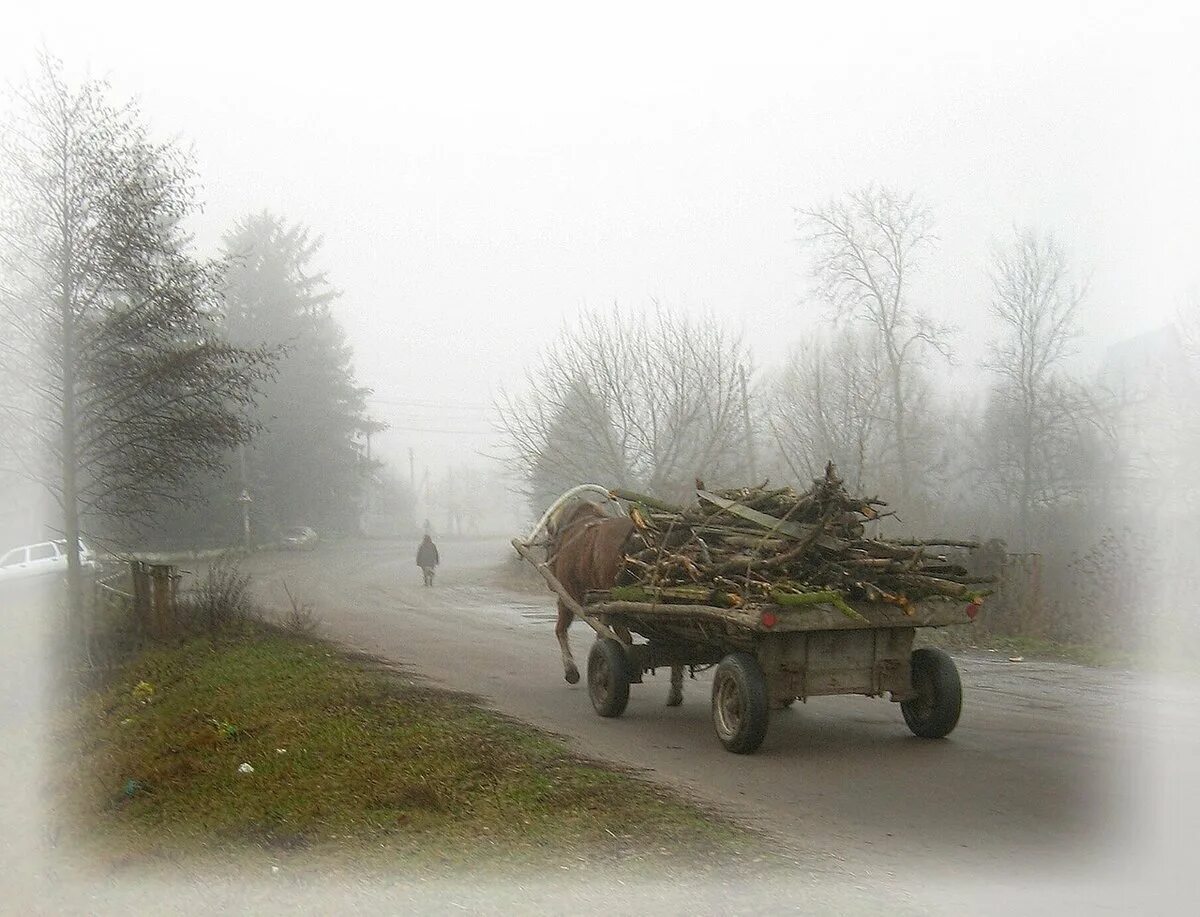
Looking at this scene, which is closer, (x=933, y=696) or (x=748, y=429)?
(x=933, y=696)

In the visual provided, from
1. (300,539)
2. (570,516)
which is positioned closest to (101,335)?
(570,516)

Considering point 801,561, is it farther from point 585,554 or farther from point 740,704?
point 585,554

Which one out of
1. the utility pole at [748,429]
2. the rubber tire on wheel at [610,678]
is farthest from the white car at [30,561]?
the rubber tire on wheel at [610,678]

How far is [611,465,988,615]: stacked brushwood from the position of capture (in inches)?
297

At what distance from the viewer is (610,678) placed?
9570mm

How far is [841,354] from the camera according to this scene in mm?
33688

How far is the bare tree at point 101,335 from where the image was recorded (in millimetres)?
16250

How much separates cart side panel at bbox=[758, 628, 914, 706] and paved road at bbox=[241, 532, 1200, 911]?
0.48m

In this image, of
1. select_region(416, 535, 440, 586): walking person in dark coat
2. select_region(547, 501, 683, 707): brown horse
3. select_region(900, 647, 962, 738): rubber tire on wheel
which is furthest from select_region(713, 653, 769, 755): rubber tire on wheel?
select_region(416, 535, 440, 586): walking person in dark coat

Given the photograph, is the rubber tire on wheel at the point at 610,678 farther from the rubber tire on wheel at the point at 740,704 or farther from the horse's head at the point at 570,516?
the horse's head at the point at 570,516

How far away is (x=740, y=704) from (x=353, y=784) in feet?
8.94

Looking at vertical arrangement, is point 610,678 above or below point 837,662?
below

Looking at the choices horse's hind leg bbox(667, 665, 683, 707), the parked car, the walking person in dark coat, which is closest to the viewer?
horse's hind leg bbox(667, 665, 683, 707)

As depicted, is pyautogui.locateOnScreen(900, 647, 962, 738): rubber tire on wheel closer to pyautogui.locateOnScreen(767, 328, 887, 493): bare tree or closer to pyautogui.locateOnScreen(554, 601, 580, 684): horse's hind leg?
pyautogui.locateOnScreen(554, 601, 580, 684): horse's hind leg
